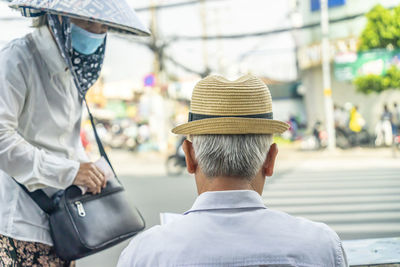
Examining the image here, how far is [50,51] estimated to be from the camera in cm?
177

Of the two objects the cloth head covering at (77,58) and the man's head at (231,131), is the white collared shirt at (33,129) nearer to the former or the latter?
the cloth head covering at (77,58)

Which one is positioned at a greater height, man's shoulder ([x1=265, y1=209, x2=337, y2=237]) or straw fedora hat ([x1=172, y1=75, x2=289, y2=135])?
straw fedora hat ([x1=172, y1=75, x2=289, y2=135])

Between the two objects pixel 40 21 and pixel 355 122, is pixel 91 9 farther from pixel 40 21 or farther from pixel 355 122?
pixel 355 122

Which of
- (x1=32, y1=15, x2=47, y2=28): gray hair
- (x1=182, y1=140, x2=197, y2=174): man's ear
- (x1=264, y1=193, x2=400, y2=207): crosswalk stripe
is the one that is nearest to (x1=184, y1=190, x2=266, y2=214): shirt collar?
(x1=182, y1=140, x2=197, y2=174): man's ear

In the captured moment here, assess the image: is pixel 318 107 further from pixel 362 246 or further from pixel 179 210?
pixel 362 246

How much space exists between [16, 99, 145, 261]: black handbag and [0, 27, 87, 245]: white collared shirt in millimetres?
39

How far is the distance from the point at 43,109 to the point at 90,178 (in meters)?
0.27

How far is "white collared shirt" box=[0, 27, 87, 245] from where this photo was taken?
165 cm

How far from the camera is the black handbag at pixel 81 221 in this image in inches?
67.0

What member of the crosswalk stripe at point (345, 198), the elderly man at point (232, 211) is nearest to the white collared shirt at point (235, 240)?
the elderly man at point (232, 211)

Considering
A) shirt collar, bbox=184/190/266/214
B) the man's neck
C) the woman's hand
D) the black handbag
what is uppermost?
the man's neck

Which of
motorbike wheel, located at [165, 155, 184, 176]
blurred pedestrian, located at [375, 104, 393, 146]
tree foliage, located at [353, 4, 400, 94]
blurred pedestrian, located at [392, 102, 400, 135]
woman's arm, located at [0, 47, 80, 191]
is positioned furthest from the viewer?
blurred pedestrian, located at [375, 104, 393, 146]

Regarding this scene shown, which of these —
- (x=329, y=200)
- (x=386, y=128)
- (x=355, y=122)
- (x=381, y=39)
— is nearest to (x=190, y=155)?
(x=329, y=200)

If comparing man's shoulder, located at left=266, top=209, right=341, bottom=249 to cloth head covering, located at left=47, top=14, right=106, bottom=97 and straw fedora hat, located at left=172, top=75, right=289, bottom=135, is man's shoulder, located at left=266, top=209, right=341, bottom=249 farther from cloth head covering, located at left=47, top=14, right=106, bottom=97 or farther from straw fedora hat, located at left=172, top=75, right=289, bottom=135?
cloth head covering, located at left=47, top=14, right=106, bottom=97
